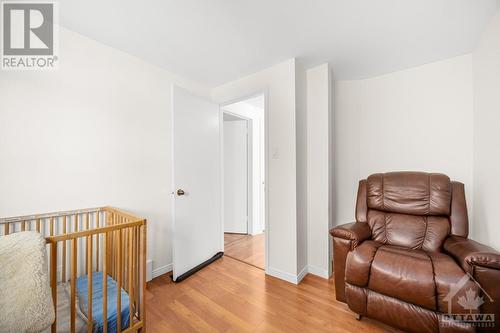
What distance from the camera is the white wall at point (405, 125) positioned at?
192cm

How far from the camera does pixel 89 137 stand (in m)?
1.65

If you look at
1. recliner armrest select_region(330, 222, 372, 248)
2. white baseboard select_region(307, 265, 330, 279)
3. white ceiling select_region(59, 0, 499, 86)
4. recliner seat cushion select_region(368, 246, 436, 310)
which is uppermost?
white ceiling select_region(59, 0, 499, 86)

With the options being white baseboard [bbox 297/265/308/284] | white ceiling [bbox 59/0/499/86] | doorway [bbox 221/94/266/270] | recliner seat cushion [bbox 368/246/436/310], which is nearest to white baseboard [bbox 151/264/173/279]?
doorway [bbox 221/94/266/270]

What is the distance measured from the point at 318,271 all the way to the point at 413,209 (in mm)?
1120

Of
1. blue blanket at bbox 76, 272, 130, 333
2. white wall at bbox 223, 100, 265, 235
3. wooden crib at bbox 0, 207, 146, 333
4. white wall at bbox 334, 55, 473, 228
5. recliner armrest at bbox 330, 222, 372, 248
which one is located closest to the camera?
wooden crib at bbox 0, 207, 146, 333

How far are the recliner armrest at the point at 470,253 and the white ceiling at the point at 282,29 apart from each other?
5.24ft

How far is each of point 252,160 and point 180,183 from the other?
5.53 ft

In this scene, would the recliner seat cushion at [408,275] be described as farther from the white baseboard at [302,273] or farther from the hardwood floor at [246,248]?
the hardwood floor at [246,248]

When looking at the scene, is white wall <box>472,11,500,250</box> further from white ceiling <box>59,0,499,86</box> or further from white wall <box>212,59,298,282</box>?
white wall <box>212,59,298,282</box>

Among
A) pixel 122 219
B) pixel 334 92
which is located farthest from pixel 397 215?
pixel 122 219

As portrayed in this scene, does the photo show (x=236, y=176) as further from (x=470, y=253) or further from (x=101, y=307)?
(x=470, y=253)

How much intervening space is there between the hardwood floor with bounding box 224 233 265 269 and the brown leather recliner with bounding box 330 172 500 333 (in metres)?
1.15

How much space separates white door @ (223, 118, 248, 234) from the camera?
3.56m

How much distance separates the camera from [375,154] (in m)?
2.38
